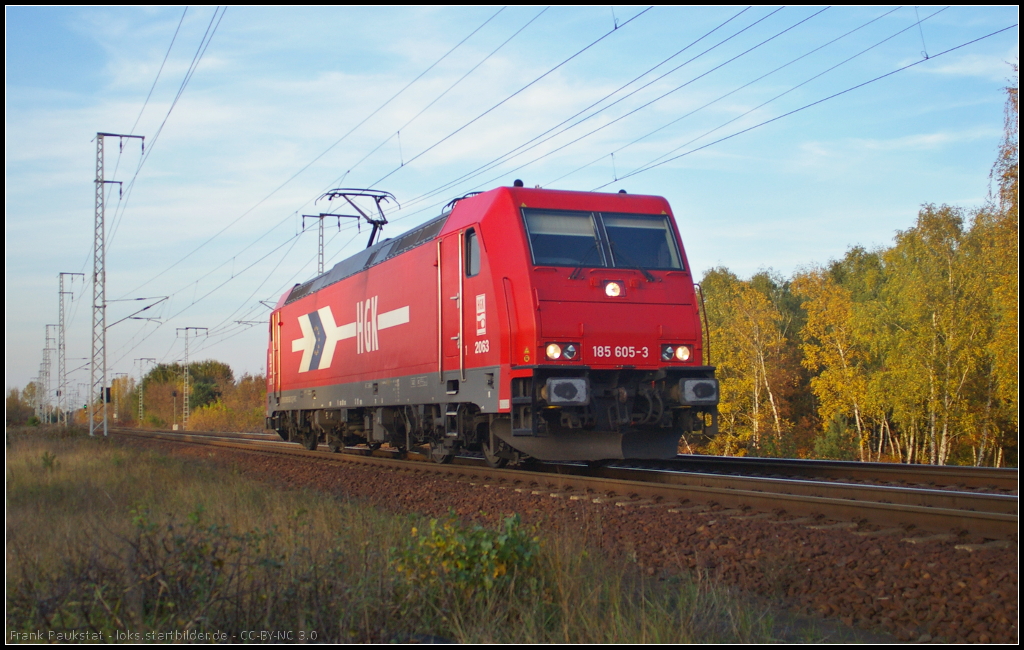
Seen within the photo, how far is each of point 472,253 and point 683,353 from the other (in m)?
3.35

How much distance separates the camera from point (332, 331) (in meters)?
18.2

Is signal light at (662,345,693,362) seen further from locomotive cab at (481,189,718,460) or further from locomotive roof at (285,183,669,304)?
locomotive roof at (285,183,669,304)

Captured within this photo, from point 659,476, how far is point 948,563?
225 inches

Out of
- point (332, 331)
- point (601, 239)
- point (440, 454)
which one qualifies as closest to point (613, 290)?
point (601, 239)

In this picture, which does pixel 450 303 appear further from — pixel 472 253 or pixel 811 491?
pixel 811 491

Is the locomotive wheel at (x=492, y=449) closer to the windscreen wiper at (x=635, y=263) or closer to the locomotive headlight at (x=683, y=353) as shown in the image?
the locomotive headlight at (x=683, y=353)

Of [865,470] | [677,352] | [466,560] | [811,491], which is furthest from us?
[677,352]

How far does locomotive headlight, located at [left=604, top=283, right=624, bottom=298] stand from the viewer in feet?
36.1

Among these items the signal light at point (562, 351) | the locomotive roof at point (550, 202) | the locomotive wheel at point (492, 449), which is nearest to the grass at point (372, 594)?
the signal light at point (562, 351)

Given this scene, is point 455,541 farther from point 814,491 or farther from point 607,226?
point 607,226

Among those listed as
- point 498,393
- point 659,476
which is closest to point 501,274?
point 498,393

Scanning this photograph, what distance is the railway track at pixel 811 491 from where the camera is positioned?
271 inches

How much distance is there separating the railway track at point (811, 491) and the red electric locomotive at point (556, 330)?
698 mm

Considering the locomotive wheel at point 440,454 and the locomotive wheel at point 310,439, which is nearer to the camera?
the locomotive wheel at point 440,454
